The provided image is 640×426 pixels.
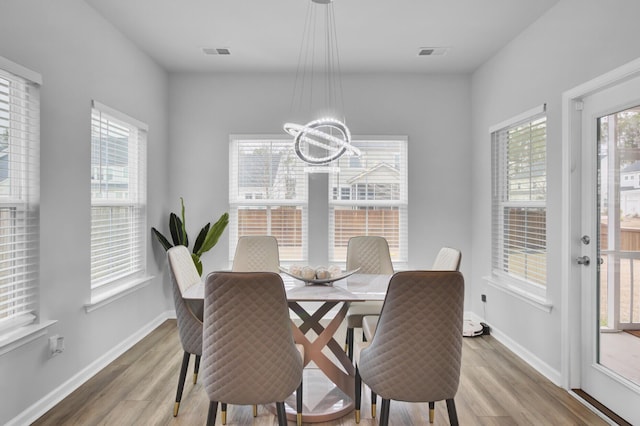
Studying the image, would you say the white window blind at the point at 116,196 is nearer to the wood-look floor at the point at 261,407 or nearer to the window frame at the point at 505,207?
the wood-look floor at the point at 261,407

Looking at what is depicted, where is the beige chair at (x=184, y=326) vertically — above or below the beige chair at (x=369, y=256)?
below

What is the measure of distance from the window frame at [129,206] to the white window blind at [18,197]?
0.60 metres

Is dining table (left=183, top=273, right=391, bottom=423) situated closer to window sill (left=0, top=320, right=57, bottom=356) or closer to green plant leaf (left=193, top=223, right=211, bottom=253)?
window sill (left=0, top=320, right=57, bottom=356)

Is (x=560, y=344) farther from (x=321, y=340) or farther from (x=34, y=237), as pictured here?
(x=34, y=237)

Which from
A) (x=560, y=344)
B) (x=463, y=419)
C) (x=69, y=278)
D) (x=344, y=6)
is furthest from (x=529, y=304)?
(x=69, y=278)

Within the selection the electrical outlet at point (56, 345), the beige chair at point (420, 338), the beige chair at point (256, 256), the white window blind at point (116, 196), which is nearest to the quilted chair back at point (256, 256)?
the beige chair at point (256, 256)

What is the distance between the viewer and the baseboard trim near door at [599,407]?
88.7 inches

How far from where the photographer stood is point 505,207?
376 cm

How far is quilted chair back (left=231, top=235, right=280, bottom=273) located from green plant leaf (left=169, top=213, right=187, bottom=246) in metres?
0.96

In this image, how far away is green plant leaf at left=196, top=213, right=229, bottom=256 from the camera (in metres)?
4.16

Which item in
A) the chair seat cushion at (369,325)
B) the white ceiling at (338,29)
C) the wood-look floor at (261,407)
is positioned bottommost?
the wood-look floor at (261,407)

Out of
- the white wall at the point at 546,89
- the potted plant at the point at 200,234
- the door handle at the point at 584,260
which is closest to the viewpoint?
the white wall at the point at 546,89

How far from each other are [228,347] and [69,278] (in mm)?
1634

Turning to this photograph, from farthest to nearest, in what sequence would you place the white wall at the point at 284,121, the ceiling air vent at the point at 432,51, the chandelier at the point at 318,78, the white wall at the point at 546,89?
the white wall at the point at 284,121 < the ceiling air vent at the point at 432,51 < the chandelier at the point at 318,78 < the white wall at the point at 546,89
